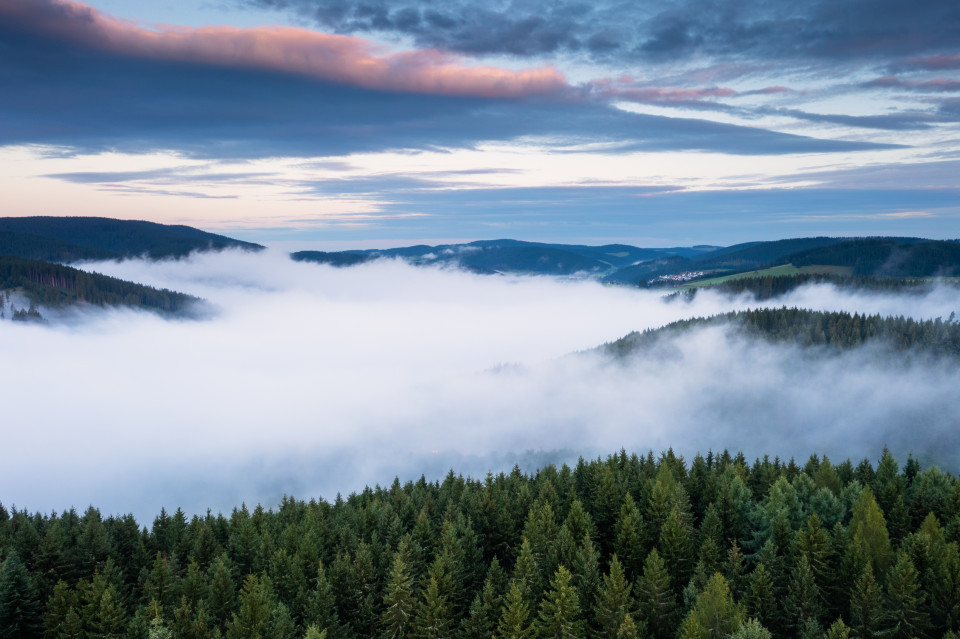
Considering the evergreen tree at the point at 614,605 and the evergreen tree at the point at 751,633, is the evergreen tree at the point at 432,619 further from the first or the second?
the evergreen tree at the point at 751,633

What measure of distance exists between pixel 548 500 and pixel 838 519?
29.3 meters

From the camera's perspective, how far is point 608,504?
71.3 meters

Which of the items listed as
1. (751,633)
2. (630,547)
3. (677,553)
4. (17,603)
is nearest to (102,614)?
(17,603)

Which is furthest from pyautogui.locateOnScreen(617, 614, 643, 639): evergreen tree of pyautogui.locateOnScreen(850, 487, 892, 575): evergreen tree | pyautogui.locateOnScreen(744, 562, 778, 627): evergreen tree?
pyautogui.locateOnScreen(850, 487, 892, 575): evergreen tree

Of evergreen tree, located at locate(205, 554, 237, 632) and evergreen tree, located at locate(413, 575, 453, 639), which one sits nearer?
evergreen tree, located at locate(413, 575, 453, 639)

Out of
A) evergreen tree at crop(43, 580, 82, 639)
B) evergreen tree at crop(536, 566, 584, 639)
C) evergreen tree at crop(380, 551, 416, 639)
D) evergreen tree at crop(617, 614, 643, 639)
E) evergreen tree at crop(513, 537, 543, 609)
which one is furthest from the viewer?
evergreen tree at crop(513, 537, 543, 609)

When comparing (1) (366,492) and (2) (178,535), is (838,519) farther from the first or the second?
(2) (178,535)

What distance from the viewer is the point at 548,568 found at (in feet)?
195

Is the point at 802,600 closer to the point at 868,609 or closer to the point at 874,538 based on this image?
the point at 868,609

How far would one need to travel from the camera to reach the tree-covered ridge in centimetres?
4731

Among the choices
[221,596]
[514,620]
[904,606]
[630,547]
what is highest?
[904,606]

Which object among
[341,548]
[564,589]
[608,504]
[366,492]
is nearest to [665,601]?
[564,589]

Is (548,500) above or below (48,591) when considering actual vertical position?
above

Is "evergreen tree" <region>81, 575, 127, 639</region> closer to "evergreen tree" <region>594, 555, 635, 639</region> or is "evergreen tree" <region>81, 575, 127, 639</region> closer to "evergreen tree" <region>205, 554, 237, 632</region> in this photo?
"evergreen tree" <region>205, 554, 237, 632</region>
